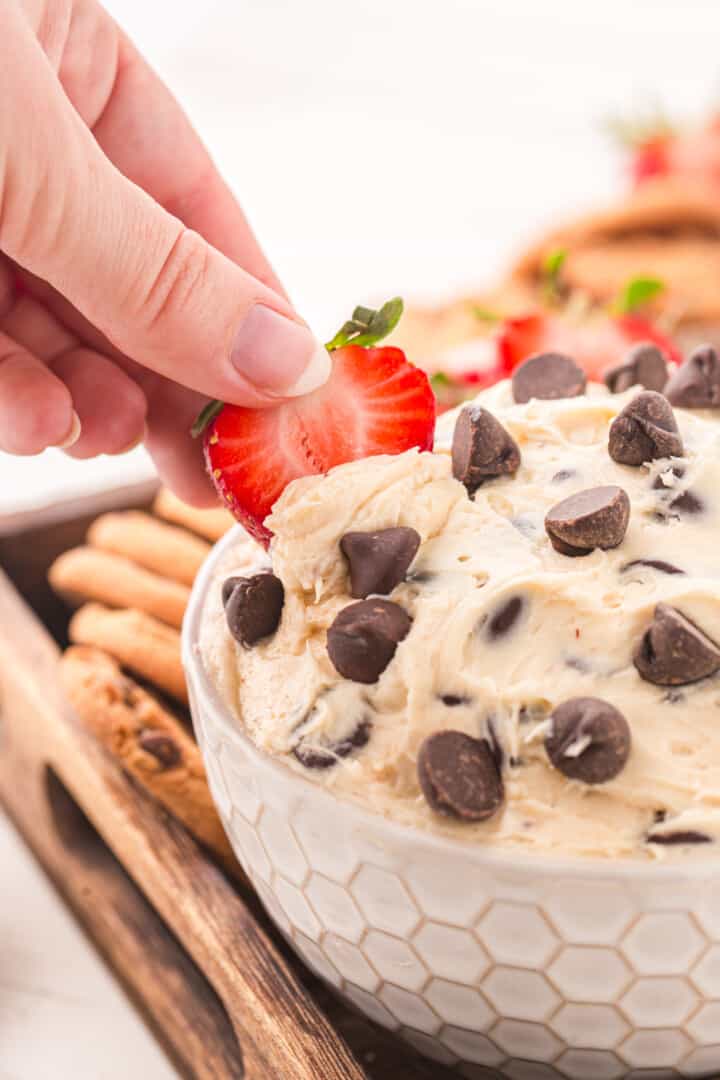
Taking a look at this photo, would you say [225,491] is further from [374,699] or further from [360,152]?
[360,152]

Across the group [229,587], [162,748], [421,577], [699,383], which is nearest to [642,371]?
[699,383]

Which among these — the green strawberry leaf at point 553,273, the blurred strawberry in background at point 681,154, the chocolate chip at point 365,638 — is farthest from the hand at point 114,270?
the blurred strawberry in background at point 681,154

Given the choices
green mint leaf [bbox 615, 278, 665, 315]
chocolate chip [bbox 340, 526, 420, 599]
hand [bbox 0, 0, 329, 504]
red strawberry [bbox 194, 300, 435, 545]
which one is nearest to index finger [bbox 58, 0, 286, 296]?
hand [bbox 0, 0, 329, 504]

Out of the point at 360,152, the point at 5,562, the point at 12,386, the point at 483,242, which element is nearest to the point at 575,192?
the point at 483,242

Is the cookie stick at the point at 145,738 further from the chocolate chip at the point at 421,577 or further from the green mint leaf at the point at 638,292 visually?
the green mint leaf at the point at 638,292

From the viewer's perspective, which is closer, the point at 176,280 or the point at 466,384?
the point at 176,280

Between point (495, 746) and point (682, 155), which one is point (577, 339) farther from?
point (682, 155)
